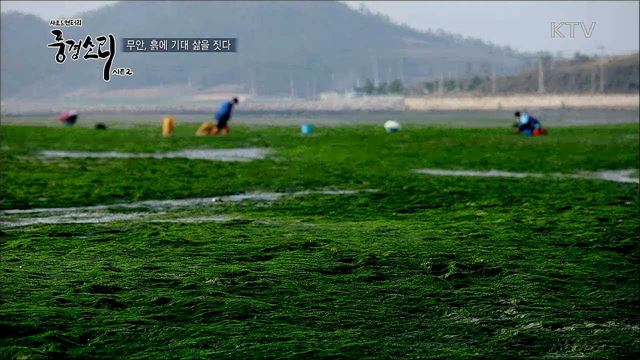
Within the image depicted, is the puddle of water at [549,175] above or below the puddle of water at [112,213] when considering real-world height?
below

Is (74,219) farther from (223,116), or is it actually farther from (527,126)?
(527,126)

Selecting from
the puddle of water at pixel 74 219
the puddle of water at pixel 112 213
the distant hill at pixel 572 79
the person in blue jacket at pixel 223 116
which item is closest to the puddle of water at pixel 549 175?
the puddle of water at pixel 112 213

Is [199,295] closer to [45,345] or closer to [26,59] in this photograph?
[45,345]

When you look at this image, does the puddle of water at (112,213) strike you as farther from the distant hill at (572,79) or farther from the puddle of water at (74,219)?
the distant hill at (572,79)

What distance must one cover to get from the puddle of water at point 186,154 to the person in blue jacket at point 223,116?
801 cm

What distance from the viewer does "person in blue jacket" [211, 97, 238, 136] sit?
119 ft

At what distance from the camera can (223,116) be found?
36.5m

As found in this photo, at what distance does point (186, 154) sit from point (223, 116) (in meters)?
10.4

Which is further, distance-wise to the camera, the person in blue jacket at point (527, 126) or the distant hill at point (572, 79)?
the distant hill at point (572, 79)

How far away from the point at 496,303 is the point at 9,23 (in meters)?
172

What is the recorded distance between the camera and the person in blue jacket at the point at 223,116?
36219 millimetres

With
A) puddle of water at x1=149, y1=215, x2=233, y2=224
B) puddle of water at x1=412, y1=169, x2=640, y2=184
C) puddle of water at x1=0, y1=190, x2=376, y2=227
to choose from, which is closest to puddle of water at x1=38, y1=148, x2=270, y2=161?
puddle of water at x1=412, y1=169, x2=640, y2=184

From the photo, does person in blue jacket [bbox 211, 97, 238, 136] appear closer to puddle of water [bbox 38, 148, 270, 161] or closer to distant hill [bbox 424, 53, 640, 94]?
puddle of water [bbox 38, 148, 270, 161]

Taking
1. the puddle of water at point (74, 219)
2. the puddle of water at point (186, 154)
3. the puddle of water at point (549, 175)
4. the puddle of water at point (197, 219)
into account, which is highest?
the puddle of water at point (74, 219)
